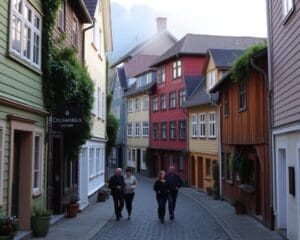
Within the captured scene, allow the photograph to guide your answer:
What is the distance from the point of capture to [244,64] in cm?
1529

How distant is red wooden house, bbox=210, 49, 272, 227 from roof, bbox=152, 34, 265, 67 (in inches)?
667

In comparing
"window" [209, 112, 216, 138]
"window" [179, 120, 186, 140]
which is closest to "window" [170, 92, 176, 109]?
"window" [179, 120, 186, 140]

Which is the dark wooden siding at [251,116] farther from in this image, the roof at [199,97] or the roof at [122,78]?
the roof at [122,78]

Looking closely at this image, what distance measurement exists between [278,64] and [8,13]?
6.33m

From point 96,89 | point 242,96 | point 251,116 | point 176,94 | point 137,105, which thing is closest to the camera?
point 251,116

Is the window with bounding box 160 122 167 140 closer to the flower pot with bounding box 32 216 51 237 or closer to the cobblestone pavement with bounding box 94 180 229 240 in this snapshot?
the cobblestone pavement with bounding box 94 180 229 240

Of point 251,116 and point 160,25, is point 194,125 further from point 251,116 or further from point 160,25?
point 160,25

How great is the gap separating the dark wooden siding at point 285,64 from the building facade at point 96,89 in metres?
7.60

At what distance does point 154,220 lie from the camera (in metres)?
16.4

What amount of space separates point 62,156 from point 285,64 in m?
7.49

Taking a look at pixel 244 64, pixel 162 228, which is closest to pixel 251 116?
pixel 244 64

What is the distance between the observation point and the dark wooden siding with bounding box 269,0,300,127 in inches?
412

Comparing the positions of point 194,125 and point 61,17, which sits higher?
point 61,17

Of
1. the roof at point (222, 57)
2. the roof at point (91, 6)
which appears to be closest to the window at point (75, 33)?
the roof at point (91, 6)
